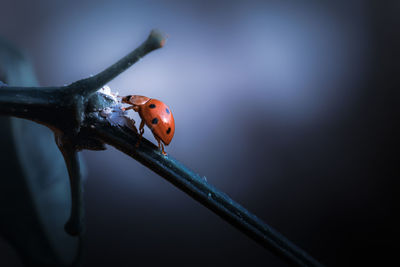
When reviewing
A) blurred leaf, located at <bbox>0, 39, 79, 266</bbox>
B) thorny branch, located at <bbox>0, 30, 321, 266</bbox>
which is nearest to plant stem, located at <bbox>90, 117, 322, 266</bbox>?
thorny branch, located at <bbox>0, 30, 321, 266</bbox>

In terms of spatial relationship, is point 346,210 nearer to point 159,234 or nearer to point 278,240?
point 159,234

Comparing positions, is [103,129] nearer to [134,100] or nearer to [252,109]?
[134,100]

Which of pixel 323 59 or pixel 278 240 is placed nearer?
pixel 278 240

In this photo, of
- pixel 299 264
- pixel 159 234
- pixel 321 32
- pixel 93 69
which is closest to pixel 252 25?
pixel 321 32

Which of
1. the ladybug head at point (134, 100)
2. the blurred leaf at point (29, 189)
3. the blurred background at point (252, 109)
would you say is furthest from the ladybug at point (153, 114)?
the blurred background at point (252, 109)

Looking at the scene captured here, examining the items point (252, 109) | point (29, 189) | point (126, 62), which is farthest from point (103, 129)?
point (252, 109)

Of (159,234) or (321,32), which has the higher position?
(321,32)
